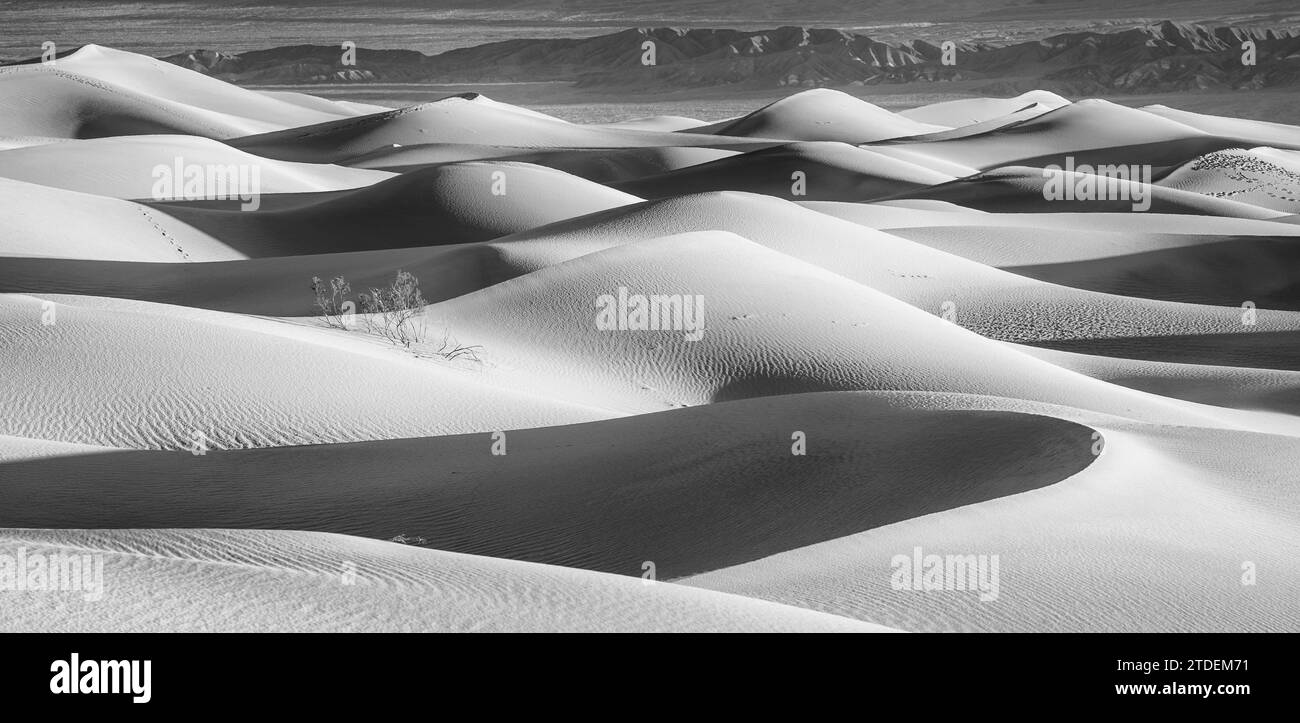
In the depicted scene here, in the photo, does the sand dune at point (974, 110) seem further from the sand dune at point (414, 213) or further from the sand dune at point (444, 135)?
the sand dune at point (414, 213)

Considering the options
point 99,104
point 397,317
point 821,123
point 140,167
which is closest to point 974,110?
point 821,123

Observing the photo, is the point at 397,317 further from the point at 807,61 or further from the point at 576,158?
the point at 807,61

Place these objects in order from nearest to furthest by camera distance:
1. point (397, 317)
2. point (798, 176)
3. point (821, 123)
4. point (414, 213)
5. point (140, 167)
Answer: point (397, 317), point (414, 213), point (140, 167), point (798, 176), point (821, 123)

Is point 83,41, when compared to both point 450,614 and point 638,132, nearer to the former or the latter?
point 638,132

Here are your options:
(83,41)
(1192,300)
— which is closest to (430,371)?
(1192,300)

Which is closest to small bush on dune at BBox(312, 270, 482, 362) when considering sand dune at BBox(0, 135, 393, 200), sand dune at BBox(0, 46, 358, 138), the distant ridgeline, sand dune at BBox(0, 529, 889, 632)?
sand dune at BBox(0, 529, 889, 632)
